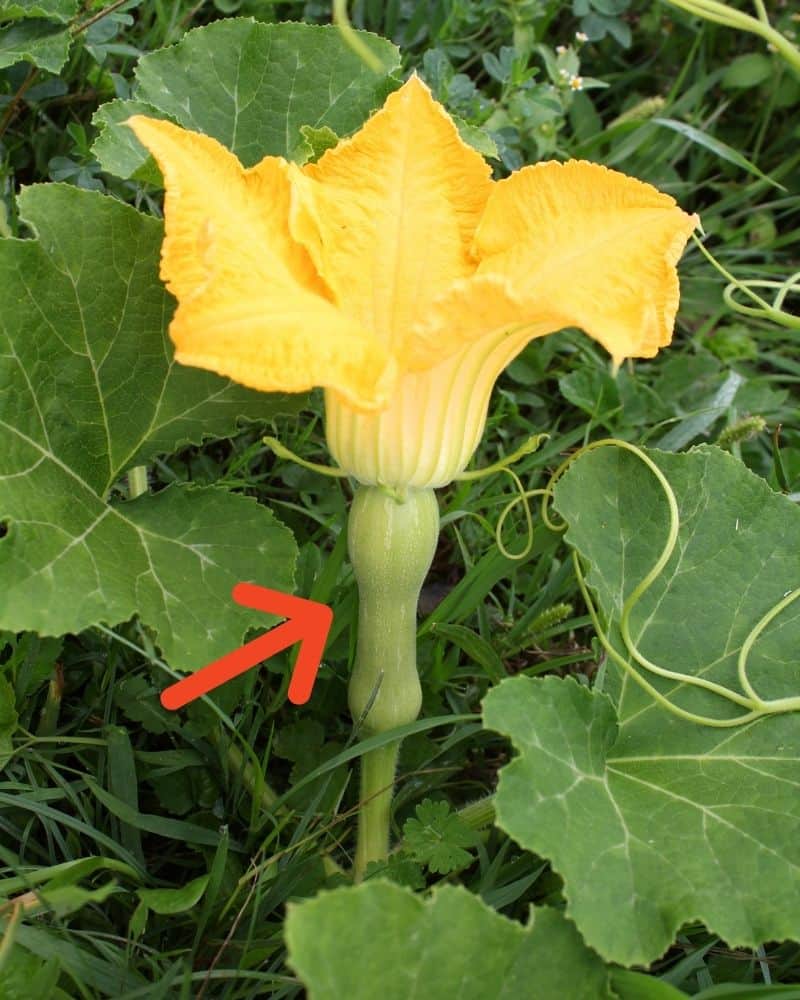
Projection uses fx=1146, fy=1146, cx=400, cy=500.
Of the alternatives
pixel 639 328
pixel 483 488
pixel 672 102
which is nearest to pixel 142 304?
pixel 639 328

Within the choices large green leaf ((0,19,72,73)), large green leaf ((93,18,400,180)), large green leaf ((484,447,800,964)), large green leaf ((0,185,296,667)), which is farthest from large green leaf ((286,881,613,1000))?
large green leaf ((0,19,72,73))

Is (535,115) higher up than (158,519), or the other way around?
(535,115)

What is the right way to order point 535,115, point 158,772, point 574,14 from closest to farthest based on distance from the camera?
point 158,772
point 535,115
point 574,14

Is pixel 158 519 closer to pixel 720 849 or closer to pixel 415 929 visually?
pixel 415 929

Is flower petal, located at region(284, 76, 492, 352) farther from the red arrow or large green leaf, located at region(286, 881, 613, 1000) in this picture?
large green leaf, located at region(286, 881, 613, 1000)

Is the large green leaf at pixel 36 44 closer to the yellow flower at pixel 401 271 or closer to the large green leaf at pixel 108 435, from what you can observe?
the large green leaf at pixel 108 435

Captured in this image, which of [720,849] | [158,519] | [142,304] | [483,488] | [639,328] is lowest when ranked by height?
[483,488]

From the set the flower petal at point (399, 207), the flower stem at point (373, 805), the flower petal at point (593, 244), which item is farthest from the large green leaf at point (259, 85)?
the flower stem at point (373, 805)

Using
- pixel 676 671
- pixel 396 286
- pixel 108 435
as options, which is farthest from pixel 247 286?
pixel 676 671
